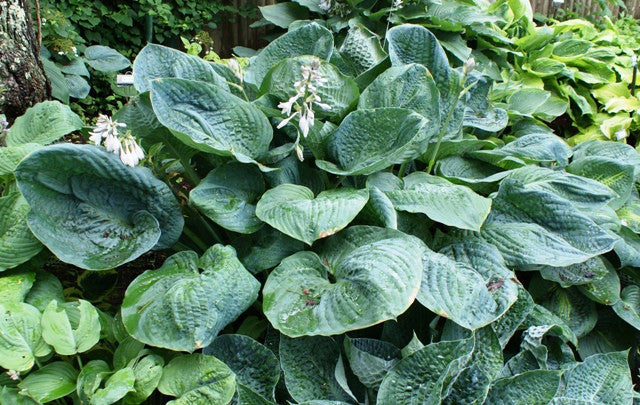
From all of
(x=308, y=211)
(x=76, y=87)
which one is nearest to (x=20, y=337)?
(x=308, y=211)

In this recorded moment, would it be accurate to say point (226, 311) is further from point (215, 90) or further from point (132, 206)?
point (215, 90)

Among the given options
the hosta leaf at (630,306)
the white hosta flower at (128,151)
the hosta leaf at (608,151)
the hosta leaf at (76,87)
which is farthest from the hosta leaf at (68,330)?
the hosta leaf at (76,87)

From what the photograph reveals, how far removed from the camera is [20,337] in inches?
53.5

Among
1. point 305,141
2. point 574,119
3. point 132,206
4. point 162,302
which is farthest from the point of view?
point 574,119

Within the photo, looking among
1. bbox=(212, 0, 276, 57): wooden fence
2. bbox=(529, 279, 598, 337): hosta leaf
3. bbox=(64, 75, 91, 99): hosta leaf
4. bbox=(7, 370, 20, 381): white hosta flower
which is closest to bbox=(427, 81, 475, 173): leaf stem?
bbox=(529, 279, 598, 337): hosta leaf

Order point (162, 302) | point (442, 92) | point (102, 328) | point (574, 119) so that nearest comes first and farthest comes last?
point (162, 302) → point (102, 328) → point (442, 92) → point (574, 119)

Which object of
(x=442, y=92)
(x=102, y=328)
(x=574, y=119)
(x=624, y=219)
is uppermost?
(x=442, y=92)

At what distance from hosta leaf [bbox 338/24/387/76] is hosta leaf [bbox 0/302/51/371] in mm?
1586

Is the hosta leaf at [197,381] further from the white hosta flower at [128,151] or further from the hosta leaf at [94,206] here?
the white hosta flower at [128,151]

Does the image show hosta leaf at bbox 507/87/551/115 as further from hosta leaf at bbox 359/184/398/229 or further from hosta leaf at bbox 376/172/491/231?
hosta leaf at bbox 359/184/398/229

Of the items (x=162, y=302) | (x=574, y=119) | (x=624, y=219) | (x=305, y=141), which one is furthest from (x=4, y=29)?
(x=574, y=119)

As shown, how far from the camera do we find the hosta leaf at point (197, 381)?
138cm

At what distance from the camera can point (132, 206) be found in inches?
66.5

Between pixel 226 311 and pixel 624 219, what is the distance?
1.67m
